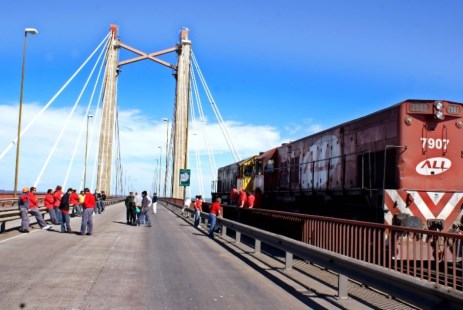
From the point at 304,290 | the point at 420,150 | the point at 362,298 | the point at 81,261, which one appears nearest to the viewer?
the point at 362,298

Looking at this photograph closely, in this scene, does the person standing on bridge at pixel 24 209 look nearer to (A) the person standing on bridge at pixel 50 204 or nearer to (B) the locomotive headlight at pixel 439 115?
(A) the person standing on bridge at pixel 50 204

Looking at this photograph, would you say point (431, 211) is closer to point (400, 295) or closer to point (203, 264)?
point (203, 264)

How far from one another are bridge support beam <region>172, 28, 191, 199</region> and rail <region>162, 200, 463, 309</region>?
41.9 meters

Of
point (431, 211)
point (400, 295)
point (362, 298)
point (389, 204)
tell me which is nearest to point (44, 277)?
point (362, 298)

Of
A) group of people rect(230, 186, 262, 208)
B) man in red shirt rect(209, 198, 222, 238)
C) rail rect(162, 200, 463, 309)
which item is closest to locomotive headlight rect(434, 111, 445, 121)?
rail rect(162, 200, 463, 309)

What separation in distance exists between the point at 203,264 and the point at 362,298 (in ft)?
15.2

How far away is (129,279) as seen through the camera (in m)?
9.28

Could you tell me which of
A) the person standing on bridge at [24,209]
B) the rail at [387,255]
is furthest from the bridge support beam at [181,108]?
the rail at [387,255]

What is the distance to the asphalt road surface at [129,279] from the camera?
7359mm

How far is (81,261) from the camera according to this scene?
11.5 meters

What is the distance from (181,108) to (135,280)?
50479 mm

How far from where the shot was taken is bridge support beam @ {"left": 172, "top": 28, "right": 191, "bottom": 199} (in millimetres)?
55594

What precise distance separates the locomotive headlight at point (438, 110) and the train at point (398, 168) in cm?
2

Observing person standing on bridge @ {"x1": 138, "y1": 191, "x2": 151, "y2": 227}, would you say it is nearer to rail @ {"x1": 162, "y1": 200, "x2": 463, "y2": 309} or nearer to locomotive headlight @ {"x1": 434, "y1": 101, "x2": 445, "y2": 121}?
rail @ {"x1": 162, "y1": 200, "x2": 463, "y2": 309}
